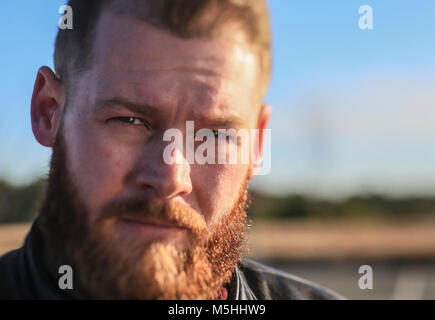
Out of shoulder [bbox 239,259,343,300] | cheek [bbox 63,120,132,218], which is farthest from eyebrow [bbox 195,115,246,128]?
shoulder [bbox 239,259,343,300]

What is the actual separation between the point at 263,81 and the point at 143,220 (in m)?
0.70

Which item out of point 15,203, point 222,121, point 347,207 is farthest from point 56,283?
point 347,207

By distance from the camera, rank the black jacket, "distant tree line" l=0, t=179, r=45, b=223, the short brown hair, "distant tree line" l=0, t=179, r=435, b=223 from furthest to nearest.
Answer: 1. "distant tree line" l=0, t=179, r=435, b=223
2. "distant tree line" l=0, t=179, r=45, b=223
3. the black jacket
4. the short brown hair

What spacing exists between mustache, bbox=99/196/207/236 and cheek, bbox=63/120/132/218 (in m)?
0.04


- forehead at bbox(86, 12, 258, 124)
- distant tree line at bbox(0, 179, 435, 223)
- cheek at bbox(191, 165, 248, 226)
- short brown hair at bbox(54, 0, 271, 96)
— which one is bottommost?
cheek at bbox(191, 165, 248, 226)

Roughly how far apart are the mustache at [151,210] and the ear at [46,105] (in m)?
0.39

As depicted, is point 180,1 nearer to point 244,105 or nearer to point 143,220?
point 244,105

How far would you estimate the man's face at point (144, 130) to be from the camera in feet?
4.71

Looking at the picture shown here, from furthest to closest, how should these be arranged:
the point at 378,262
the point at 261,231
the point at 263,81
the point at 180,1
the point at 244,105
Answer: the point at 261,231 → the point at 378,262 → the point at 263,81 → the point at 244,105 → the point at 180,1

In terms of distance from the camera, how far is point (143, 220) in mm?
1429

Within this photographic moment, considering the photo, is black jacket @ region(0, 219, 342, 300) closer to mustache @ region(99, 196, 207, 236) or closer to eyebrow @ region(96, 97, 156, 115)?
mustache @ region(99, 196, 207, 236)

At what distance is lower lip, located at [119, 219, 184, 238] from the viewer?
1431mm

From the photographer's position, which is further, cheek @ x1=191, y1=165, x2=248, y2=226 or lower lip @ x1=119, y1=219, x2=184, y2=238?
cheek @ x1=191, y1=165, x2=248, y2=226
